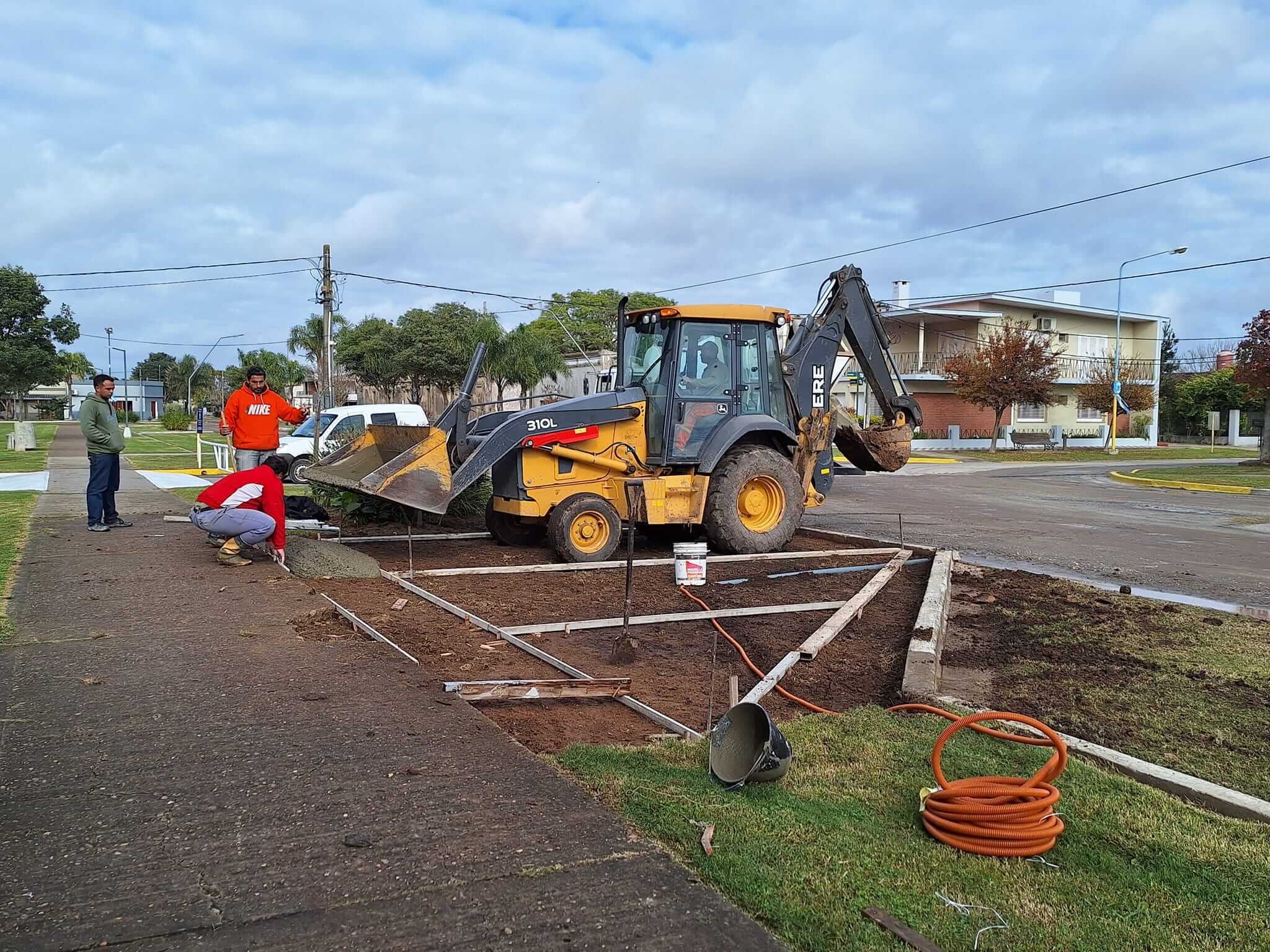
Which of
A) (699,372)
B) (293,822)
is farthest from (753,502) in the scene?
(293,822)

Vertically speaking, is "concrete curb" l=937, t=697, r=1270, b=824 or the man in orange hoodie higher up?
the man in orange hoodie

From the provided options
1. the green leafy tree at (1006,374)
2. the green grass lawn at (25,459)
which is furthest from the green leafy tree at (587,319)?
the green grass lawn at (25,459)

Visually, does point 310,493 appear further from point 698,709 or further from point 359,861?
point 359,861

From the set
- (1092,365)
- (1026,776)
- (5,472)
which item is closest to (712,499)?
(1026,776)

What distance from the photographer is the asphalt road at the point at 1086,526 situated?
10.8m

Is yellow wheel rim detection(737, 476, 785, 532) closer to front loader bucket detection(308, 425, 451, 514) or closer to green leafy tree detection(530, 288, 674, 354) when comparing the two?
front loader bucket detection(308, 425, 451, 514)

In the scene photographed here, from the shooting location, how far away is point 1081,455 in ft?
142

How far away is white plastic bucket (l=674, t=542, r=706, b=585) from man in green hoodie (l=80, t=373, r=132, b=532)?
693 cm

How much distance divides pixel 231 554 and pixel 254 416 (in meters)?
2.18

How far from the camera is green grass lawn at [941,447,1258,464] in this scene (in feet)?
131

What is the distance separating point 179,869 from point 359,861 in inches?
23.8

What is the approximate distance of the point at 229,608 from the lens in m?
7.79

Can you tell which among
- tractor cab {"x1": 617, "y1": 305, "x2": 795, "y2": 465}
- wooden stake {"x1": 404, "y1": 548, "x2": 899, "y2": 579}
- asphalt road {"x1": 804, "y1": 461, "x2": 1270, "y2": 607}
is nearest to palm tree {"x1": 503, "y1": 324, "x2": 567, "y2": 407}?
asphalt road {"x1": 804, "y1": 461, "x2": 1270, "y2": 607}

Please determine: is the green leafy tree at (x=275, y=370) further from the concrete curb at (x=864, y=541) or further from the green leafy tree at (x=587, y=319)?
the concrete curb at (x=864, y=541)
